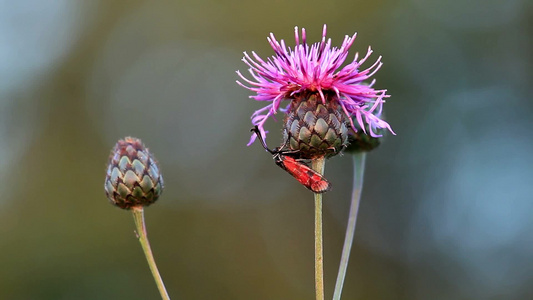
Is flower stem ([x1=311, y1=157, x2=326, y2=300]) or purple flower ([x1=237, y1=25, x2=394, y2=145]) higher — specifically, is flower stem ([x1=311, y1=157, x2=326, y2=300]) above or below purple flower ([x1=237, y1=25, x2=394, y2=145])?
below

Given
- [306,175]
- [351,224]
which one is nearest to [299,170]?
[306,175]

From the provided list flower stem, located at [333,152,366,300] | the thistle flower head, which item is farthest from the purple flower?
the thistle flower head

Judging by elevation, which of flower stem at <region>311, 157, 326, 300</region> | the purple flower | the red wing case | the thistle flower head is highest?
the purple flower

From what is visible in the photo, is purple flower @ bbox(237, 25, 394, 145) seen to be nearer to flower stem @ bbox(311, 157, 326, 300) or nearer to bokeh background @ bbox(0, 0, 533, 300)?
flower stem @ bbox(311, 157, 326, 300)

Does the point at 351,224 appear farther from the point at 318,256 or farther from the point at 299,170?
the point at 318,256
